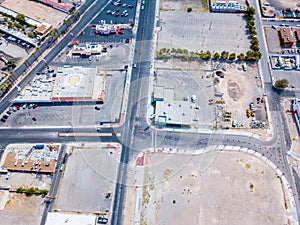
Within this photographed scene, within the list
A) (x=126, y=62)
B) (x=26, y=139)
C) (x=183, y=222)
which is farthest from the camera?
(x=126, y=62)

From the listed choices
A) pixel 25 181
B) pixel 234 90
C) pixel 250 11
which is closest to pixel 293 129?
pixel 234 90

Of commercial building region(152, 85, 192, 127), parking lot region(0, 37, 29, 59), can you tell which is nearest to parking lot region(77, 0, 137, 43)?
parking lot region(0, 37, 29, 59)

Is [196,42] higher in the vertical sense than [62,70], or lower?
higher

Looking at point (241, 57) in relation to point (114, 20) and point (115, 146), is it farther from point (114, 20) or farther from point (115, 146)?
point (115, 146)

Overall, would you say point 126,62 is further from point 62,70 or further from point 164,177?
point 164,177

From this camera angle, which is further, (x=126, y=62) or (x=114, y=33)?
(x=114, y=33)

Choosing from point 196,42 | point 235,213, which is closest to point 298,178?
point 235,213

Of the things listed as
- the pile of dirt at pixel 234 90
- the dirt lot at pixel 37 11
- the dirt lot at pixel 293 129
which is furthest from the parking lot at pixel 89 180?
the dirt lot at pixel 37 11
